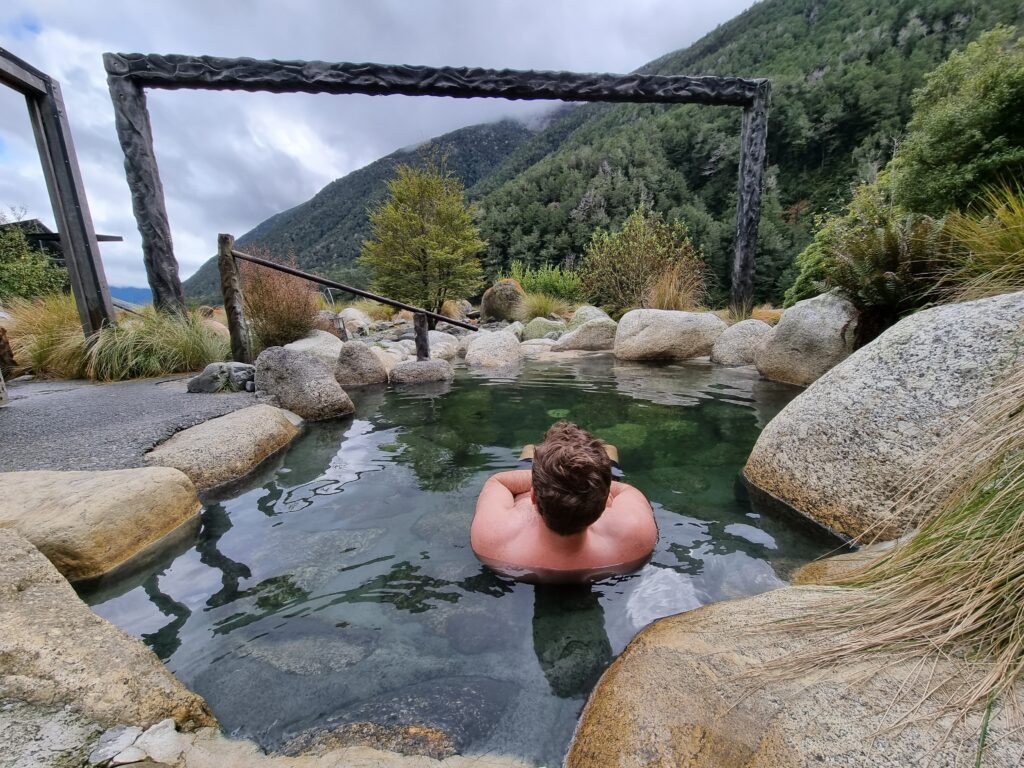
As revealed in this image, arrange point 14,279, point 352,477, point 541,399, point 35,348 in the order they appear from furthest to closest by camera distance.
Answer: point 14,279, point 35,348, point 541,399, point 352,477

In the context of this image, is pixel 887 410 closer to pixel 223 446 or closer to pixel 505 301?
pixel 223 446

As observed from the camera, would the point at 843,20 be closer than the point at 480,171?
Yes

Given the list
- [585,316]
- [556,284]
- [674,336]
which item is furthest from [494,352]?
[556,284]

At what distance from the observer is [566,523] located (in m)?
1.85

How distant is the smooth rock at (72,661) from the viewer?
1150 mm

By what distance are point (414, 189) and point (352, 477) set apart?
16428mm

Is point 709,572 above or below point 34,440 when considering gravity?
below

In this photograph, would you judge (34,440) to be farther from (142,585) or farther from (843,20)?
(843,20)

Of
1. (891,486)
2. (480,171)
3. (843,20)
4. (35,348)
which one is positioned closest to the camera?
(891,486)

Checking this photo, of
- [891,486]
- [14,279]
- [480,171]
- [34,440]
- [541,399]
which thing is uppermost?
[480,171]

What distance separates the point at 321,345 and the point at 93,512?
612cm

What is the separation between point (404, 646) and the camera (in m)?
1.69

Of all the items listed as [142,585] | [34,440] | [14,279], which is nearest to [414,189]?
[14,279]

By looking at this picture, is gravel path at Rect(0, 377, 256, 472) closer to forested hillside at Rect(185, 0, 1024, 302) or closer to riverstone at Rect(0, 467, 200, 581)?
riverstone at Rect(0, 467, 200, 581)
